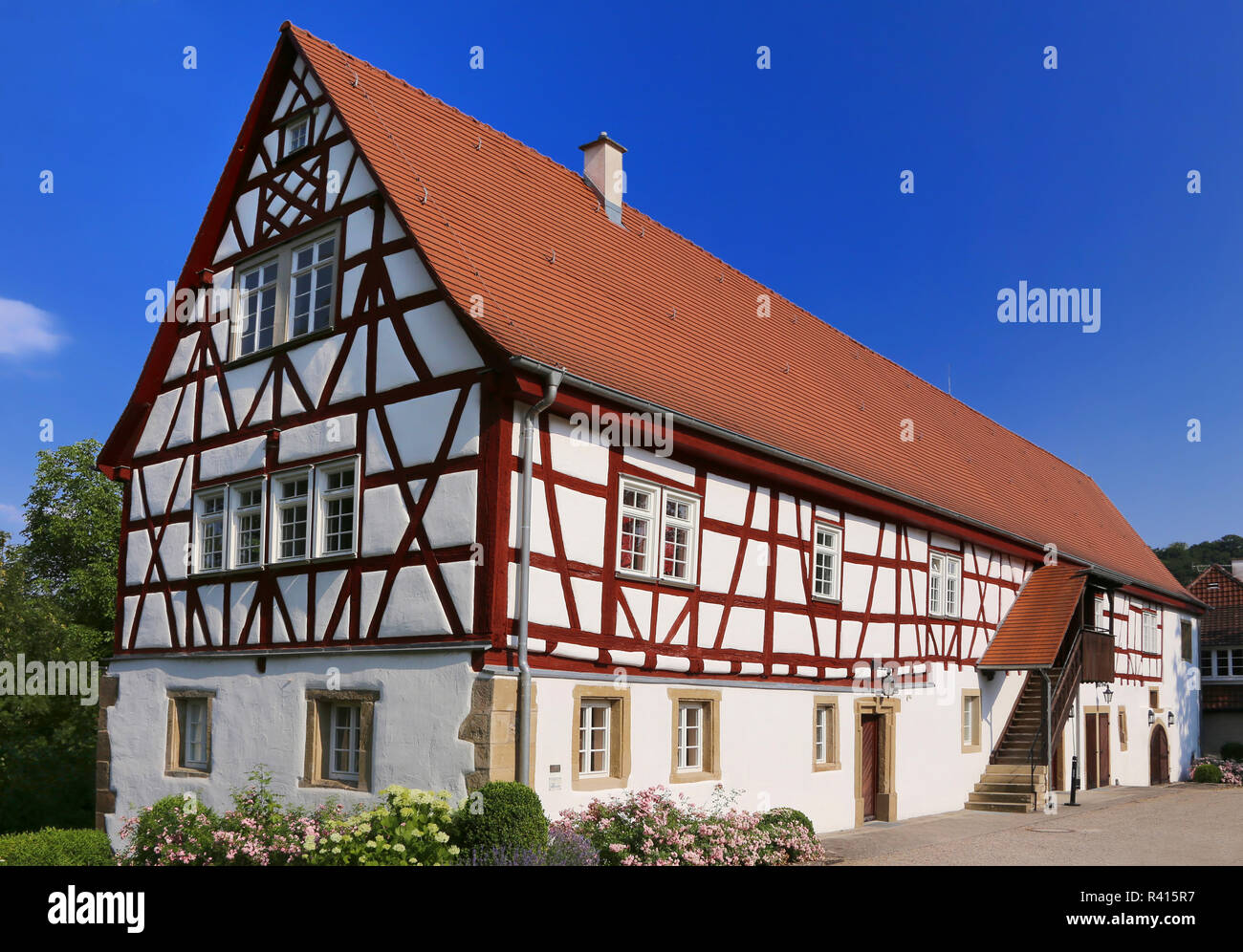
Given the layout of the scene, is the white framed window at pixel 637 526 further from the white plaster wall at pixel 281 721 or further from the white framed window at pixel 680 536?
the white plaster wall at pixel 281 721

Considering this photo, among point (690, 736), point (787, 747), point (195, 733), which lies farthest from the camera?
point (787, 747)

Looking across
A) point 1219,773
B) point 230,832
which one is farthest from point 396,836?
point 1219,773

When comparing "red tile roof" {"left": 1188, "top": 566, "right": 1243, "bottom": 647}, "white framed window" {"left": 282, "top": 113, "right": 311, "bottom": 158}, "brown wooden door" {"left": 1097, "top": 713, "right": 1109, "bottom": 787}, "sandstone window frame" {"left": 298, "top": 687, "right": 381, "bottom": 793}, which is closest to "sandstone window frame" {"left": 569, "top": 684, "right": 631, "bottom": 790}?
"sandstone window frame" {"left": 298, "top": 687, "right": 381, "bottom": 793}

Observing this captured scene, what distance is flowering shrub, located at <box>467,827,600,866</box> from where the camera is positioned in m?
10.8

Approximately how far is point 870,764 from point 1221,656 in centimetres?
2856

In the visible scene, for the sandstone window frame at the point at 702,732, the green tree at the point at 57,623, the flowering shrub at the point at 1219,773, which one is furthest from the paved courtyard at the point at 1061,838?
the green tree at the point at 57,623

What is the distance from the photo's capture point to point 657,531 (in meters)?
14.4

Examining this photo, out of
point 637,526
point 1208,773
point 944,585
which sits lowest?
point 1208,773

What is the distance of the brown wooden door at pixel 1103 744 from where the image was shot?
27969mm

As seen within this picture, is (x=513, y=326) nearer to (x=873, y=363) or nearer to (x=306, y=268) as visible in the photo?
(x=306, y=268)

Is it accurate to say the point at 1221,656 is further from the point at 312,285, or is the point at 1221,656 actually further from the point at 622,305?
the point at 312,285

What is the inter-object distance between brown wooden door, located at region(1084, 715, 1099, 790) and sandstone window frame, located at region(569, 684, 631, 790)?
17627mm

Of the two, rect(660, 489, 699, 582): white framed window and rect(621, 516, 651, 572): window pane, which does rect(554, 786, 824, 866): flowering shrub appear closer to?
rect(621, 516, 651, 572): window pane

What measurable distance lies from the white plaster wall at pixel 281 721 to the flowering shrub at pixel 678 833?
1573 millimetres
